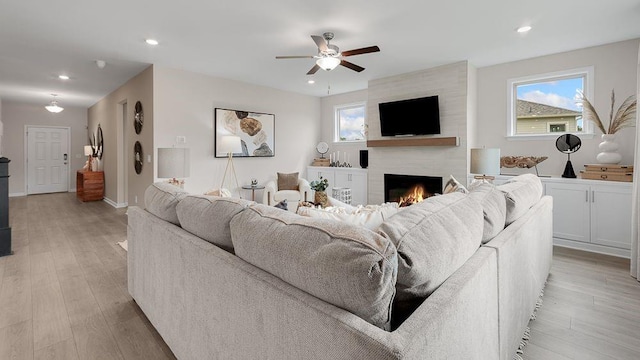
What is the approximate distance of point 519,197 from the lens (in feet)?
6.35

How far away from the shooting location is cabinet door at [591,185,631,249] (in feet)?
11.1

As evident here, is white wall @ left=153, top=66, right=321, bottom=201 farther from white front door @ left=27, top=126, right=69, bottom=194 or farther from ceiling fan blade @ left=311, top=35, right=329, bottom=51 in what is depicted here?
white front door @ left=27, top=126, right=69, bottom=194

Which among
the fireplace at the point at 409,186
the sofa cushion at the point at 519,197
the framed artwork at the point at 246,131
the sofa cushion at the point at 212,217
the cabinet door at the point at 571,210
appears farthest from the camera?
the framed artwork at the point at 246,131

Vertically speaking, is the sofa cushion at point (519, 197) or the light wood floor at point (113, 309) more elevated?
the sofa cushion at point (519, 197)

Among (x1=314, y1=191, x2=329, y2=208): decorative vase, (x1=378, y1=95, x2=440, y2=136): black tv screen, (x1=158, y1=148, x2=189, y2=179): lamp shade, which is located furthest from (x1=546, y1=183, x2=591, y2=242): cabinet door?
(x1=158, y1=148, x2=189, y2=179): lamp shade

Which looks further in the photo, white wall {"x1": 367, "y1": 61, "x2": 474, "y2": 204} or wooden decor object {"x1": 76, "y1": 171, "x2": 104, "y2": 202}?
wooden decor object {"x1": 76, "y1": 171, "x2": 104, "y2": 202}

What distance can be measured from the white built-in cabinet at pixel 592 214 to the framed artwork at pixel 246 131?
14.8ft

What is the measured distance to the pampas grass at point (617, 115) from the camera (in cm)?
352

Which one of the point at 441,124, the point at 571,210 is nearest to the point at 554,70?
the point at 441,124

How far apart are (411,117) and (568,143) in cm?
205

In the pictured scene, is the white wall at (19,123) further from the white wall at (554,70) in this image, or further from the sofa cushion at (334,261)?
the white wall at (554,70)

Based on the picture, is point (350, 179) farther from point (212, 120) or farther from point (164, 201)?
point (164, 201)

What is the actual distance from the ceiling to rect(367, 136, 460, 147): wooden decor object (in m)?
1.11

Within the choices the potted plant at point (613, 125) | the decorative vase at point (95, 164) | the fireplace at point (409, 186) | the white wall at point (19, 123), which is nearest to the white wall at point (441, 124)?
the fireplace at point (409, 186)
